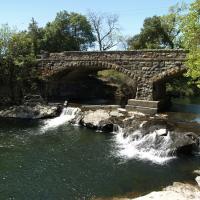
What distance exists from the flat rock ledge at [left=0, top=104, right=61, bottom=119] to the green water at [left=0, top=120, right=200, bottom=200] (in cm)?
722

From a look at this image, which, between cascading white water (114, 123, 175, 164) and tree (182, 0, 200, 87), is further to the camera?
cascading white water (114, 123, 175, 164)

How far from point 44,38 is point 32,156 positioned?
3865 cm

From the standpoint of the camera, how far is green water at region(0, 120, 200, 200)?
15734mm

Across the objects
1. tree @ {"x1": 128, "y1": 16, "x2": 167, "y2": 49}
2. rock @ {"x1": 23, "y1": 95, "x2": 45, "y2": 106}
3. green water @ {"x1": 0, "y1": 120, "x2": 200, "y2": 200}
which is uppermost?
tree @ {"x1": 128, "y1": 16, "x2": 167, "y2": 49}

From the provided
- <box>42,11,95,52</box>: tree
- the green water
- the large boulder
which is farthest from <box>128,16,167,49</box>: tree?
the green water

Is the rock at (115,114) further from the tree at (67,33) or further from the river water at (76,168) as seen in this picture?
the tree at (67,33)

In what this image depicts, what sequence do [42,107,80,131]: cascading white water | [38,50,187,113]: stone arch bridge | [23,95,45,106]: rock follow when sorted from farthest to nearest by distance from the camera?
[23,95,45,106]: rock
[38,50,187,113]: stone arch bridge
[42,107,80,131]: cascading white water

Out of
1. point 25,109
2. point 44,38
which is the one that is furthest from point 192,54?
point 44,38

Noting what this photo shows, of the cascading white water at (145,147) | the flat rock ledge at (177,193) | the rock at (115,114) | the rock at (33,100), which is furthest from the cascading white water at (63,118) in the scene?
the flat rock ledge at (177,193)

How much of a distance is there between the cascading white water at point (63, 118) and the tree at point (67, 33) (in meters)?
25.4

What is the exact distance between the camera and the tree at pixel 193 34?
18.5 meters

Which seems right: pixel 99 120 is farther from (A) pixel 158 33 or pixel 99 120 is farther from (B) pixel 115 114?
(A) pixel 158 33

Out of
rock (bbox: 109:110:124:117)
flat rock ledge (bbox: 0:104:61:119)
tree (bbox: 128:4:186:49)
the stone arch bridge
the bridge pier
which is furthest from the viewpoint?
tree (bbox: 128:4:186:49)

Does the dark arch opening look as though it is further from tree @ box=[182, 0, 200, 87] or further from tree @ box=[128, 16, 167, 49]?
tree @ box=[182, 0, 200, 87]
